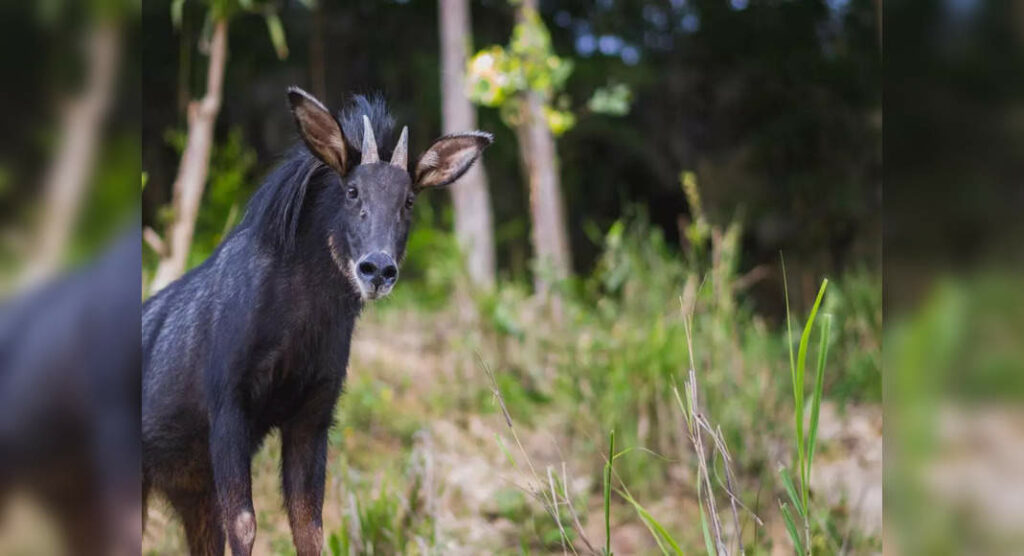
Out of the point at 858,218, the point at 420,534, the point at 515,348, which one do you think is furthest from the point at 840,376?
the point at 858,218

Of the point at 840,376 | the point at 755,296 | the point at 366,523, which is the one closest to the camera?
the point at 366,523

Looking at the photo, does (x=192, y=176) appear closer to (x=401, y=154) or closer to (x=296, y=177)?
(x=296, y=177)

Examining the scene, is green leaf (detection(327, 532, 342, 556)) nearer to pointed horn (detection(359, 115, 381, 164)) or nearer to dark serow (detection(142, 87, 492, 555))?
dark serow (detection(142, 87, 492, 555))

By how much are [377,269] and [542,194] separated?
3679 mm

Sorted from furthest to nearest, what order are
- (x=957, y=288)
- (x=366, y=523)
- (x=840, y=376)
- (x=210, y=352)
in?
(x=840, y=376) < (x=366, y=523) < (x=210, y=352) < (x=957, y=288)

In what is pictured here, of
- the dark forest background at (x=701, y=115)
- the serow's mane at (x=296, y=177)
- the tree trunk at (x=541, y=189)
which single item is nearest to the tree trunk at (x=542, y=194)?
the tree trunk at (x=541, y=189)

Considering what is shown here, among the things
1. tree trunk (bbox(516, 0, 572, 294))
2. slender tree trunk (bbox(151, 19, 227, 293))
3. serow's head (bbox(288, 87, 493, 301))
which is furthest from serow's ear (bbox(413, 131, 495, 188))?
tree trunk (bbox(516, 0, 572, 294))

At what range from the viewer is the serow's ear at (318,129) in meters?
1.47

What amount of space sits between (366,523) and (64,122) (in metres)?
1.48

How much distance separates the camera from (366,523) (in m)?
2.21

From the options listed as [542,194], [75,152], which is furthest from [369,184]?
[542,194]

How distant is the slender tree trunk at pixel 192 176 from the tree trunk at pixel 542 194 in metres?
1.65

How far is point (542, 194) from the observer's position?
5.05m

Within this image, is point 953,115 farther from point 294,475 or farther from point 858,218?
point 858,218
